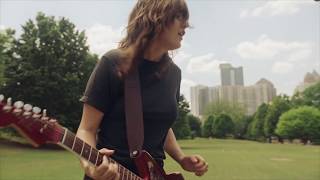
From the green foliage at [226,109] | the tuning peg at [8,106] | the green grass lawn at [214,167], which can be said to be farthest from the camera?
the green foliage at [226,109]

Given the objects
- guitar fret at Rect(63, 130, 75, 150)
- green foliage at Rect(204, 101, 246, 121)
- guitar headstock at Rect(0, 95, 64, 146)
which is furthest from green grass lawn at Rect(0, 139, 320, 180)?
green foliage at Rect(204, 101, 246, 121)

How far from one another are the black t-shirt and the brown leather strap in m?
0.05

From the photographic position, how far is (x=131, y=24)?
9.36ft

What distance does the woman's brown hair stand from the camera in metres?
2.80

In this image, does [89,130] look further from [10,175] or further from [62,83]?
[62,83]

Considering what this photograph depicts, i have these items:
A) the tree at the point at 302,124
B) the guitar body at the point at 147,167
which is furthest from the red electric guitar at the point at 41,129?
the tree at the point at 302,124

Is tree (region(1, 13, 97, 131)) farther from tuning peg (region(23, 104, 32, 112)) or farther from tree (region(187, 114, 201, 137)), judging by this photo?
tree (region(187, 114, 201, 137))

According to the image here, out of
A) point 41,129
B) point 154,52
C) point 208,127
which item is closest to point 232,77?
point 208,127

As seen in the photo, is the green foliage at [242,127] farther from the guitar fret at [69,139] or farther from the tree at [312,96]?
the guitar fret at [69,139]

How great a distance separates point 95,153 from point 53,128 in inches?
14.4

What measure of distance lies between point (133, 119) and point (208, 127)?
377 ft

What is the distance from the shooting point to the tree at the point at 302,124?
80750mm

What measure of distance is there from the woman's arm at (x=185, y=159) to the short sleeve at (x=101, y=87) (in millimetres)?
910

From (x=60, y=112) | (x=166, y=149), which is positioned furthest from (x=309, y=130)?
(x=166, y=149)
